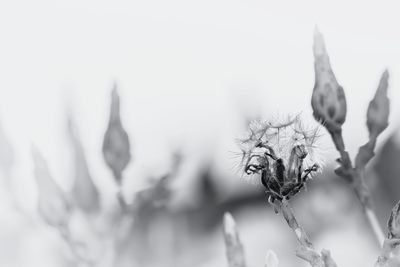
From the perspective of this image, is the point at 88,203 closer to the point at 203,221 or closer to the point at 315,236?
the point at 315,236

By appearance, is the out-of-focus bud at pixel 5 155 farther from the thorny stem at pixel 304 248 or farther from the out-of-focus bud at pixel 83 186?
the thorny stem at pixel 304 248

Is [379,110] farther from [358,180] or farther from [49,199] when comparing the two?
[49,199]

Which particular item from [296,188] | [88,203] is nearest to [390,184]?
[88,203]

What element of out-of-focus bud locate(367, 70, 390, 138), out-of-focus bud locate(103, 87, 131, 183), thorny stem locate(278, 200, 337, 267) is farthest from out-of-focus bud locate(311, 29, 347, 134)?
out-of-focus bud locate(103, 87, 131, 183)

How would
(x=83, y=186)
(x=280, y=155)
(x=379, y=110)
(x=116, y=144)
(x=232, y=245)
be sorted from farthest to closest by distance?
(x=83, y=186) → (x=116, y=144) → (x=232, y=245) → (x=379, y=110) → (x=280, y=155)

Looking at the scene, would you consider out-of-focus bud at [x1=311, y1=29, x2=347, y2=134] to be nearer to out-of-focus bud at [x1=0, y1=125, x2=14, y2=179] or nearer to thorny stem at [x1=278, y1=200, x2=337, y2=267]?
thorny stem at [x1=278, y1=200, x2=337, y2=267]

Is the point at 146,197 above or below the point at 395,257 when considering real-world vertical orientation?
above

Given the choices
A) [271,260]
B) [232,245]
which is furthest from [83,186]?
[271,260]
